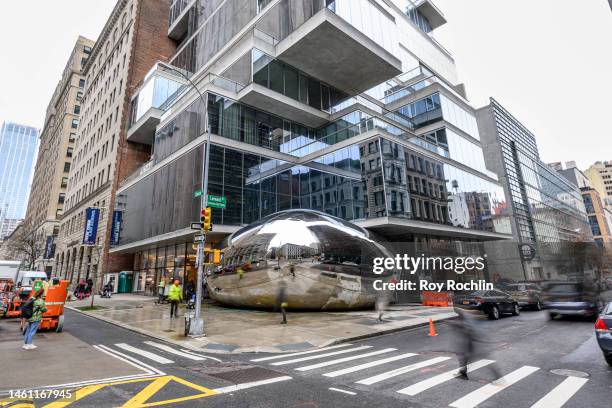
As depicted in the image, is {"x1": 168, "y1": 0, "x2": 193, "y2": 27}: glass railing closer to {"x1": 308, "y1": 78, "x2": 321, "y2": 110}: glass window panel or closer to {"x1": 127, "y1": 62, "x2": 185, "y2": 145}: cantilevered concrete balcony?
{"x1": 127, "y1": 62, "x2": 185, "y2": 145}: cantilevered concrete balcony

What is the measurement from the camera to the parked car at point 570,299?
15102mm

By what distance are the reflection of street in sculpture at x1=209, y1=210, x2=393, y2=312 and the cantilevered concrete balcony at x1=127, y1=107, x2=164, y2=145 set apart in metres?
25.9

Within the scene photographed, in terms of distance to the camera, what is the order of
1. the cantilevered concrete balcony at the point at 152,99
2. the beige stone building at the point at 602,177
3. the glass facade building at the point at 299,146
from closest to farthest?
the glass facade building at the point at 299,146 → the cantilevered concrete balcony at the point at 152,99 → the beige stone building at the point at 602,177

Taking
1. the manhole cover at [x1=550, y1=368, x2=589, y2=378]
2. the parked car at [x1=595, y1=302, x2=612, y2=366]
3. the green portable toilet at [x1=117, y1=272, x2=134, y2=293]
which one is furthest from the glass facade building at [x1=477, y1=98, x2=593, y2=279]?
the green portable toilet at [x1=117, y1=272, x2=134, y2=293]

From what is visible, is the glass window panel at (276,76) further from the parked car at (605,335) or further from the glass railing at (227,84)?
the parked car at (605,335)

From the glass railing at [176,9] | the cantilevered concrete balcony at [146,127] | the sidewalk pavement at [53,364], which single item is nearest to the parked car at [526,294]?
the sidewalk pavement at [53,364]

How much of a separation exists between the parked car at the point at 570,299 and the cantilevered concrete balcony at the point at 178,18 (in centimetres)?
5263

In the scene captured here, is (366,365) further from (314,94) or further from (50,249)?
(50,249)

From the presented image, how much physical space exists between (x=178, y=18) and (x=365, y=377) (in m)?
55.5

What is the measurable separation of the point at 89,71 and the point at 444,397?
8688 cm

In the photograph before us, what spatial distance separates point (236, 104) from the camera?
96.8ft

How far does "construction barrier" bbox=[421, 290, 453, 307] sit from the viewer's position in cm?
2373

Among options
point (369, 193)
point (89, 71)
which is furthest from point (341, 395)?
point (89, 71)

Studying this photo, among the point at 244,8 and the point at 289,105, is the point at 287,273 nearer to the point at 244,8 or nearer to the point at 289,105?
the point at 289,105
